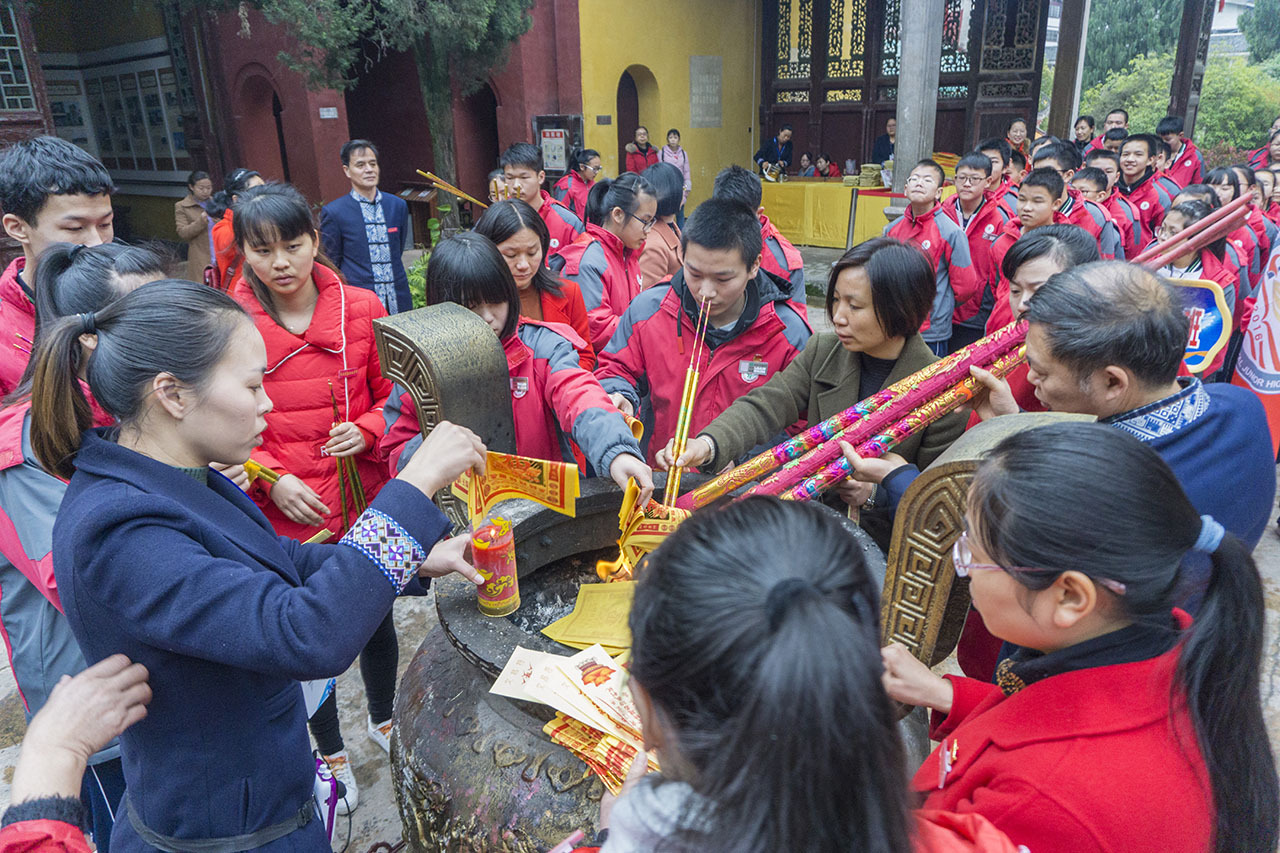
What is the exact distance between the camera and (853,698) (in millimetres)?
690

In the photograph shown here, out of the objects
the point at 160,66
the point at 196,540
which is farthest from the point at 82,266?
the point at 160,66

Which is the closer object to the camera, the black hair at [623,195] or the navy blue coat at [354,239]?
the black hair at [623,195]

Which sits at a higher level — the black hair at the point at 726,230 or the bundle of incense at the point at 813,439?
the black hair at the point at 726,230

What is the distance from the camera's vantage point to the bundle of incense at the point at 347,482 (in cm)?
242

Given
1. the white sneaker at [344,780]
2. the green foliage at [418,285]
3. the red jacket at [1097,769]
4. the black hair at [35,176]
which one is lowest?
the white sneaker at [344,780]

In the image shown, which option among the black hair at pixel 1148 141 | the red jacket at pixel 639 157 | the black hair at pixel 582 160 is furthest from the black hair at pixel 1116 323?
the red jacket at pixel 639 157

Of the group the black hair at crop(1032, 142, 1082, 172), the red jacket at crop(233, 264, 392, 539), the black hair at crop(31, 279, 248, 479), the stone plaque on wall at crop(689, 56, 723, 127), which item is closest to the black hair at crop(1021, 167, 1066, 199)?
the black hair at crop(1032, 142, 1082, 172)

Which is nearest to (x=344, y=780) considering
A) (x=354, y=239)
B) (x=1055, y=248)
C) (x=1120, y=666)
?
(x=1120, y=666)

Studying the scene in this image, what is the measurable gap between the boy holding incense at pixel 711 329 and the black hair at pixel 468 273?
1.83ft

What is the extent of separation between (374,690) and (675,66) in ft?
40.1

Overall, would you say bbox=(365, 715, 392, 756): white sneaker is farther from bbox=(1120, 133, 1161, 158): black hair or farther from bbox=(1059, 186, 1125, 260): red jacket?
bbox=(1120, 133, 1161, 158): black hair

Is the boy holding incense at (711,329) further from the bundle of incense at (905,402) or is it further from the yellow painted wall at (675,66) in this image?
the yellow painted wall at (675,66)

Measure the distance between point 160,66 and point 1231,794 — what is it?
42.8 ft

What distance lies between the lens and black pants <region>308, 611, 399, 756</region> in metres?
2.36
